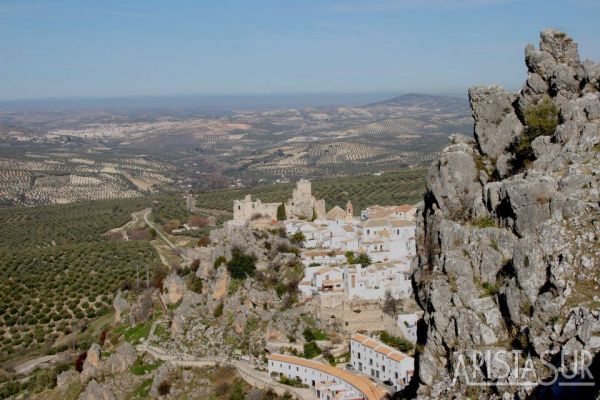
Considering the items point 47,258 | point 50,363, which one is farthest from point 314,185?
point 50,363

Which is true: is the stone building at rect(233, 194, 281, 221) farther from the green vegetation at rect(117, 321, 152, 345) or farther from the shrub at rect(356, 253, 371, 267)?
the green vegetation at rect(117, 321, 152, 345)

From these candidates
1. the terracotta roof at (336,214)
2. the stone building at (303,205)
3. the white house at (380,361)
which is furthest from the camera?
the terracotta roof at (336,214)

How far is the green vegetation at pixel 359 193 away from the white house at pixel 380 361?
40.4 meters

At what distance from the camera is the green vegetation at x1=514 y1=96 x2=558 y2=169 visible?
20688 millimetres

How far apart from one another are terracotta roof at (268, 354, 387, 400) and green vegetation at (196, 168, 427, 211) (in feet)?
133

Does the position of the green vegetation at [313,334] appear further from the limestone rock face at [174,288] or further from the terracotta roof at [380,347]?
the limestone rock face at [174,288]

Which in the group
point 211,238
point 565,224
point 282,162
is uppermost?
point 565,224

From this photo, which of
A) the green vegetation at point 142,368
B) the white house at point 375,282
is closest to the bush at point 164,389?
the green vegetation at point 142,368

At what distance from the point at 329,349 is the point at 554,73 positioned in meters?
20.8

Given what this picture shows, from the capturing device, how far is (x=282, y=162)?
607 feet

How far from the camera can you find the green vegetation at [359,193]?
81.4 meters

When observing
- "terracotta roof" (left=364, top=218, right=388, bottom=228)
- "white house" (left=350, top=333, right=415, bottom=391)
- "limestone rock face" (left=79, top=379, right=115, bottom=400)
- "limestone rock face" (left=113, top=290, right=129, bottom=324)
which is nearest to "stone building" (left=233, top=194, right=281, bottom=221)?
"terracotta roof" (left=364, top=218, right=388, bottom=228)

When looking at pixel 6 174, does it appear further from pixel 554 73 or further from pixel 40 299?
pixel 554 73

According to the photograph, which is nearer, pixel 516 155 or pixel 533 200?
pixel 533 200
